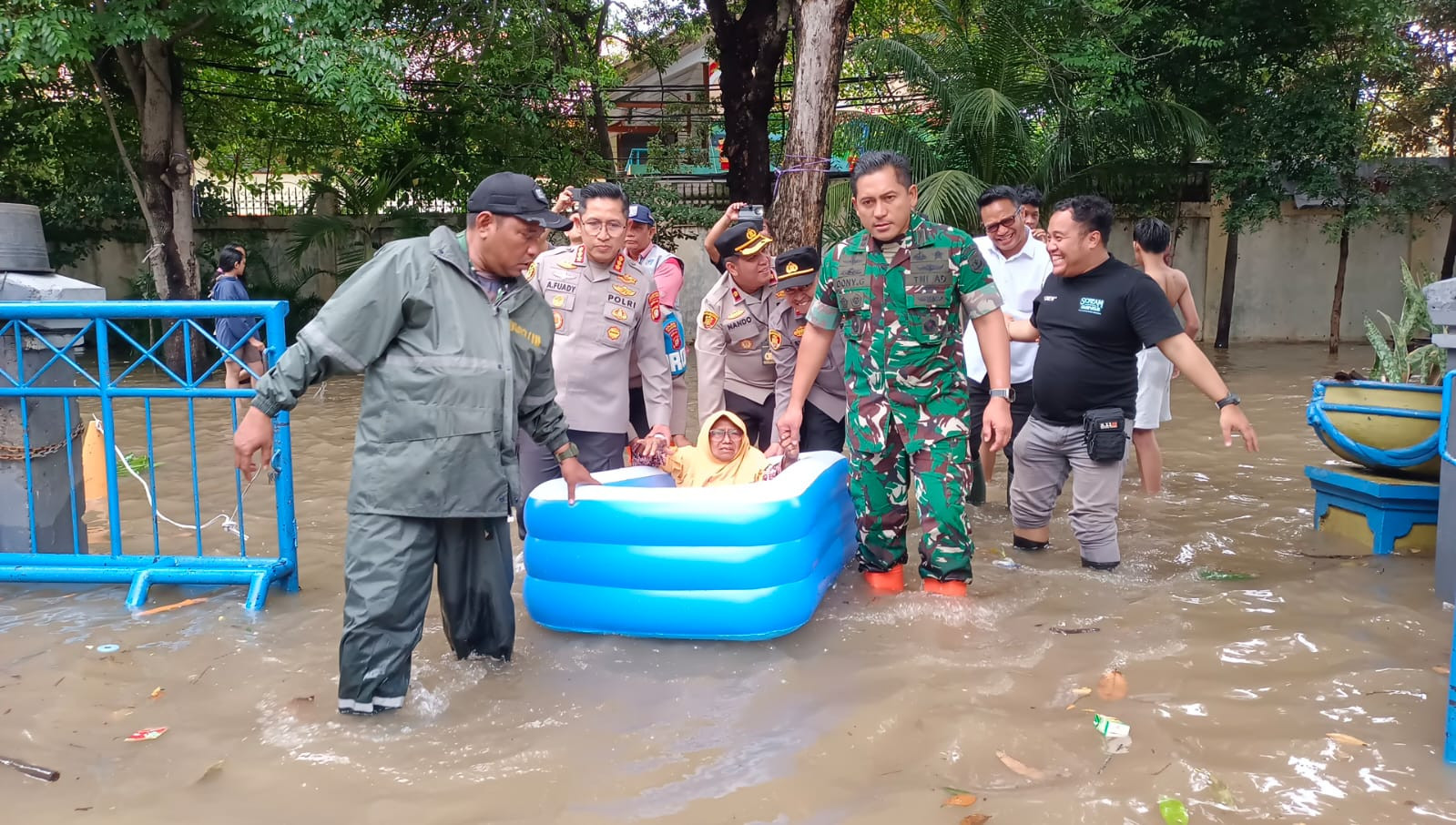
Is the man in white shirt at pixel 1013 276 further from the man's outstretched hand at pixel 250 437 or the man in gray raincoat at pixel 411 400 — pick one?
the man's outstretched hand at pixel 250 437

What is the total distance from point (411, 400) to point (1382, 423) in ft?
13.8

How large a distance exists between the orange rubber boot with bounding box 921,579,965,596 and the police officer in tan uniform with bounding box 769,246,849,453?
0.91m

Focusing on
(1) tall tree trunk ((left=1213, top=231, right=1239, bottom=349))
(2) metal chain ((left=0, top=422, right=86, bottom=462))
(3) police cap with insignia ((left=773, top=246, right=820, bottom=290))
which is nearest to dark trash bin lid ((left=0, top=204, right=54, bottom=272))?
(2) metal chain ((left=0, top=422, right=86, bottom=462))

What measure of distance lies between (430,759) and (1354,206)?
14.2m

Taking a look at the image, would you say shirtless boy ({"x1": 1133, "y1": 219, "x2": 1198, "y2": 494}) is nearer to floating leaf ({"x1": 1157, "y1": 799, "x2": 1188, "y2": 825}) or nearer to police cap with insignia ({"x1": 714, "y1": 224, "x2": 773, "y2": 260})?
police cap with insignia ({"x1": 714, "y1": 224, "x2": 773, "y2": 260})

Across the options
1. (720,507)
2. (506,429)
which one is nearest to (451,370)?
(506,429)

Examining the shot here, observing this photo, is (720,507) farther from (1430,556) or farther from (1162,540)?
(1430,556)

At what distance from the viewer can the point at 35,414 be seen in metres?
4.72

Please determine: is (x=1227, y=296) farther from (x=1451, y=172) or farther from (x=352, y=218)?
(x=352, y=218)

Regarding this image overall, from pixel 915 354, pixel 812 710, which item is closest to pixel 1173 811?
pixel 812 710

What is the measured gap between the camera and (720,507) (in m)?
3.81

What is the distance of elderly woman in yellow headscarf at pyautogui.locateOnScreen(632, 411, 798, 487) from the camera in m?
4.61

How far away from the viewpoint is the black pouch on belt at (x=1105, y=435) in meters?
4.55

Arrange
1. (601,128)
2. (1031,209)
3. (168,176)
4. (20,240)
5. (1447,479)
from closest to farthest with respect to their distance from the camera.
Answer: (1447,479) < (20,240) < (1031,209) < (168,176) < (601,128)
